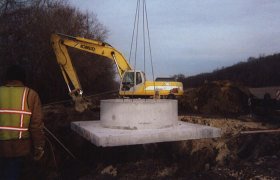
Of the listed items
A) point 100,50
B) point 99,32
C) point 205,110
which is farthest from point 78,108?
point 99,32

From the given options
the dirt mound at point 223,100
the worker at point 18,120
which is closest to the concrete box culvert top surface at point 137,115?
the worker at point 18,120

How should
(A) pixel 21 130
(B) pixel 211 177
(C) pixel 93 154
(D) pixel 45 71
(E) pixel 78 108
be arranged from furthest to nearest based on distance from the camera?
1. (D) pixel 45 71
2. (E) pixel 78 108
3. (C) pixel 93 154
4. (B) pixel 211 177
5. (A) pixel 21 130

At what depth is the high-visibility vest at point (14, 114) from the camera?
4.96 meters

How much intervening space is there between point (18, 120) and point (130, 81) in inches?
510

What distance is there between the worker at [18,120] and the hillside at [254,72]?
2777 cm

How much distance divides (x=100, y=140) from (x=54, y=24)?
20066mm

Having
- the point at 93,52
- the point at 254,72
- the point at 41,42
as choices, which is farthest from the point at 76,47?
the point at 254,72

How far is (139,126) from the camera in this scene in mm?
7449

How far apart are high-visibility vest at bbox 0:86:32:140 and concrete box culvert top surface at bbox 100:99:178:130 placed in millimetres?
2783

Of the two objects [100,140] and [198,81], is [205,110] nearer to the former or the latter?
[100,140]

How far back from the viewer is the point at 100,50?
1725cm

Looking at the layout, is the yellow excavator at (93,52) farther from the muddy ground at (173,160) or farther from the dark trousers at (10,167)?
the dark trousers at (10,167)

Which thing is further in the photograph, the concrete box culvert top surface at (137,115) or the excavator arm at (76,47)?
the excavator arm at (76,47)

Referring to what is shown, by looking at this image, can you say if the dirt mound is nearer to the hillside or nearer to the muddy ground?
the muddy ground
